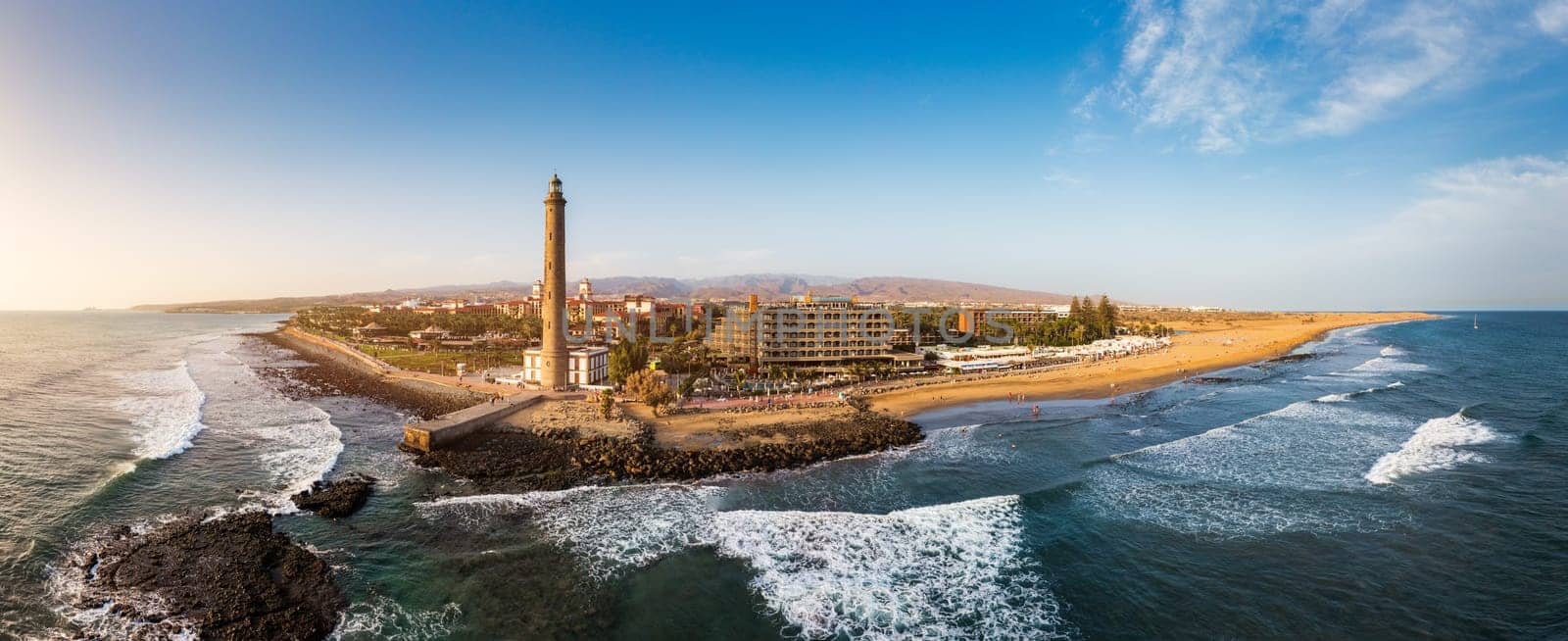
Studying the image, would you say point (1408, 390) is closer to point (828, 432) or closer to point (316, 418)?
point (828, 432)

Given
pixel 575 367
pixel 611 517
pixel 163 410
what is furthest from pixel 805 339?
pixel 163 410

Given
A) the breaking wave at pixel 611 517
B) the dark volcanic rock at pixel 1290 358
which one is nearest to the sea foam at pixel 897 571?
the breaking wave at pixel 611 517

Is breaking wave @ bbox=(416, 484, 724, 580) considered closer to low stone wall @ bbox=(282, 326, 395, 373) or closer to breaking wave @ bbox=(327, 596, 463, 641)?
breaking wave @ bbox=(327, 596, 463, 641)

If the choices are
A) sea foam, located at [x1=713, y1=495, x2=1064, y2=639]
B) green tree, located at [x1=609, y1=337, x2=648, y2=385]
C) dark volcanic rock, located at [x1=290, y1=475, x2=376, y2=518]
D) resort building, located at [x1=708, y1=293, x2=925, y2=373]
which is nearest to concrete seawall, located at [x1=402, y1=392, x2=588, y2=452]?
dark volcanic rock, located at [x1=290, y1=475, x2=376, y2=518]

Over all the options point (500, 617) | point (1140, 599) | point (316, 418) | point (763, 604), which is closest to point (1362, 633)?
point (1140, 599)

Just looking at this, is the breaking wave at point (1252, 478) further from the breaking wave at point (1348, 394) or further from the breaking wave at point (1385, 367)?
the breaking wave at point (1385, 367)

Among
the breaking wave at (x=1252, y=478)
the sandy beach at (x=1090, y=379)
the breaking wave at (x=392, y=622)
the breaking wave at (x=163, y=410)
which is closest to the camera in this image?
A: the breaking wave at (x=392, y=622)
